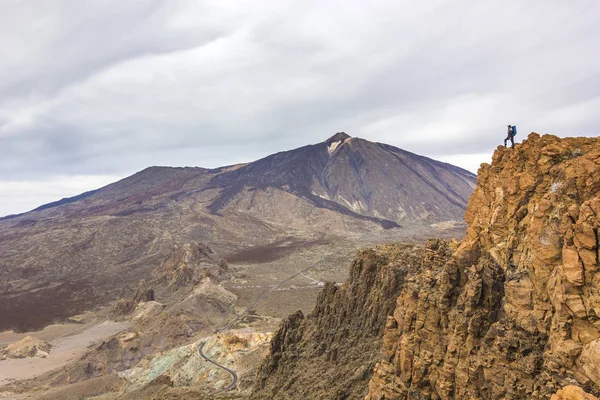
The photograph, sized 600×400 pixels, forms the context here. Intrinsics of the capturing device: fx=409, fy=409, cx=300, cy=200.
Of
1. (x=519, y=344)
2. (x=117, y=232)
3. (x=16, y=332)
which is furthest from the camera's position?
(x=117, y=232)

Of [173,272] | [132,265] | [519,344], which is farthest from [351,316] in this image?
[132,265]

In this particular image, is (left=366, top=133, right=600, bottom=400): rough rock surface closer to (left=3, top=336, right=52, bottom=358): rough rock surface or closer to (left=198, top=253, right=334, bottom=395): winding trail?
(left=198, top=253, right=334, bottom=395): winding trail

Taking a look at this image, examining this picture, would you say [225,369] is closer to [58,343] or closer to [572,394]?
[572,394]

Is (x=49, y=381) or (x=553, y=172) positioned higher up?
(x=553, y=172)

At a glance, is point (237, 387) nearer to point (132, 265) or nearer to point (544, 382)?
point (544, 382)

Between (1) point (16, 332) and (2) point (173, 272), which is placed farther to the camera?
(2) point (173, 272)

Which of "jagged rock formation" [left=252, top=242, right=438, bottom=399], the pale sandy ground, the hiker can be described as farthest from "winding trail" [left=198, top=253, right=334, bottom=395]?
the hiker
